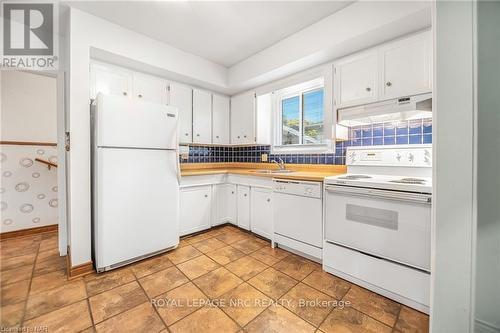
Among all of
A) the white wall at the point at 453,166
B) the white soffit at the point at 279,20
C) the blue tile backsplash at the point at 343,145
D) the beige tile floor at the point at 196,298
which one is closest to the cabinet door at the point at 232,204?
the blue tile backsplash at the point at 343,145

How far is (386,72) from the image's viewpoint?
1.91 meters

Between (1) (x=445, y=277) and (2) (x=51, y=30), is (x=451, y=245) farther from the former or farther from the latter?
(2) (x=51, y=30)

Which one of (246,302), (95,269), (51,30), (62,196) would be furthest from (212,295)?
(51,30)

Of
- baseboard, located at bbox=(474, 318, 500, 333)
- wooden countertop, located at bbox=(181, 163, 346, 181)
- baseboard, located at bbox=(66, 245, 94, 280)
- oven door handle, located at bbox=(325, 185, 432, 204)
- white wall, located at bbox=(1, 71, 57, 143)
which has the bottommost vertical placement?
baseboard, located at bbox=(66, 245, 94, 280)

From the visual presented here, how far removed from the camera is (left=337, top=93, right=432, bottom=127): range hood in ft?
5.69

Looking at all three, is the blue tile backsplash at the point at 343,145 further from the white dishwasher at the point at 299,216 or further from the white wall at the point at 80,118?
the white wall at the point at 80,118

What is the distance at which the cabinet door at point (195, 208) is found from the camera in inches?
106

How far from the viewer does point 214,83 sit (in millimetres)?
3166

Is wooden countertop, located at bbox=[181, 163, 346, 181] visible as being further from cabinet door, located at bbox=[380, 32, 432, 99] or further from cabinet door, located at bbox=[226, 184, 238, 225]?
cabinet door, located at bbox=[380, 32, 432, 99]

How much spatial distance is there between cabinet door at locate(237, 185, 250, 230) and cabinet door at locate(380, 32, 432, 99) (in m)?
1.91

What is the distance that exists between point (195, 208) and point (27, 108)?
2.78 m

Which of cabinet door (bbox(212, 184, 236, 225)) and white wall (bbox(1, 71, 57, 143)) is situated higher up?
white wall (bbox(1, 71, 57, 143))

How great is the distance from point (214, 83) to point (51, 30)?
5.99ft

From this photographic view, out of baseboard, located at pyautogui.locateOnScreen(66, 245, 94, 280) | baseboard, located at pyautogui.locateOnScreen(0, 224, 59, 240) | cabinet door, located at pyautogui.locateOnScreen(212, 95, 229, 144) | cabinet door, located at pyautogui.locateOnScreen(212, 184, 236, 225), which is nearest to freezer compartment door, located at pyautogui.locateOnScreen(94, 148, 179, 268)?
baseboard, located at pyautogui.locateOnScreen(66, 245, 94, 280)
